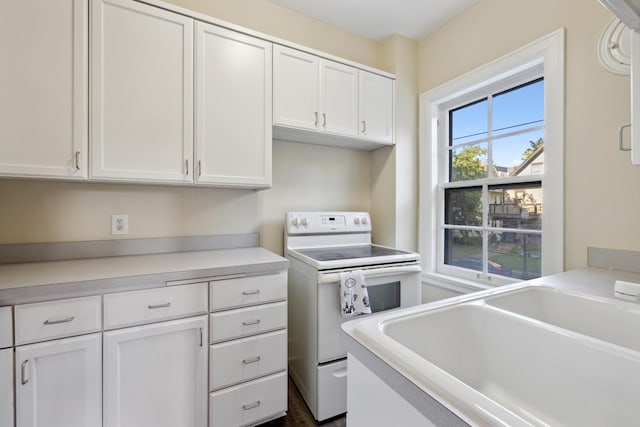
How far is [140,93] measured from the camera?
1470mm

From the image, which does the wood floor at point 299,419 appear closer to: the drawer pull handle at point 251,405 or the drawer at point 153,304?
the drawer pull handle at point 251,405

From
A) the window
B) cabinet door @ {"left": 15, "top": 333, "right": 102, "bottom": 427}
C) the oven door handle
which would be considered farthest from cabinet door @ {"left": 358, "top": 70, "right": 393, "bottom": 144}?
cabinet door @ {"left": 15, "top": 333, "right": 102, "bottom": 427}

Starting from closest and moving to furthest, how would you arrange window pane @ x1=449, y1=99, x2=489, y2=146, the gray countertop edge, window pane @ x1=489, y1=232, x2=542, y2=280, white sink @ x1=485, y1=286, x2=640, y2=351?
the gray countertop edge → white sink @ x1=485, y1=286, x2=640, y2=351 → window pane @ x1=489, y1=232, x2=542, y2=280 → window pane @ x1=449, y1=99, x2=489, y2=146

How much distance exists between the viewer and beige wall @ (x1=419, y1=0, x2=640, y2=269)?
134 cm

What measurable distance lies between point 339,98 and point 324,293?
1.37 meters

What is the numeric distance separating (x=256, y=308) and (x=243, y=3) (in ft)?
A: 6.74

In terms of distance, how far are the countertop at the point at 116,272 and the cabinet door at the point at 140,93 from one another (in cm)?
45

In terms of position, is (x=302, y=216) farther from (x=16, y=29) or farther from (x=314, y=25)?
(x=16, y=29)

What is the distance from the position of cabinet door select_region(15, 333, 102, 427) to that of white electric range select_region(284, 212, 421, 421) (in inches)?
39.5

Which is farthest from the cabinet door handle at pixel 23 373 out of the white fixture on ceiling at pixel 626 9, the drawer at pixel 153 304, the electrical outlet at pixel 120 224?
the white fixture on ceiling at pixel 626 9

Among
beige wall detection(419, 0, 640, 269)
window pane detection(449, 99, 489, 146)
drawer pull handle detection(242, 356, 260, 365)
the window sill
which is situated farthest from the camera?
window pane detection(449, 99, 489, 146)

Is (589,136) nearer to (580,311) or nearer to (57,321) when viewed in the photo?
(580,311)

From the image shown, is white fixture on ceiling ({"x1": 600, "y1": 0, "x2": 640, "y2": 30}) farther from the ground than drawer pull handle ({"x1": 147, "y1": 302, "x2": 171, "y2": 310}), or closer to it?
farther from the ground

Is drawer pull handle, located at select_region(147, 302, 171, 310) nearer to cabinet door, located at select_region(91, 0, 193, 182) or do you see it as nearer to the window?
cabinet door, located at select_region(91, 0, 193, 182)
